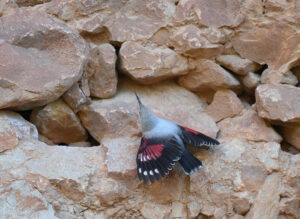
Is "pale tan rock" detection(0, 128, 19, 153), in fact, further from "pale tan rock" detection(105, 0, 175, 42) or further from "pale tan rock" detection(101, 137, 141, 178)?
"pale tan rock" detection(105, 0, 175, 42)

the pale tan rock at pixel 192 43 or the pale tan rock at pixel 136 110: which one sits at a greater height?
the pale tan rock at pixel 192 43

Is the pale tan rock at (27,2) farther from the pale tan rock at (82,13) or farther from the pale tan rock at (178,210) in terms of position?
the pale tan rock at (178,210)

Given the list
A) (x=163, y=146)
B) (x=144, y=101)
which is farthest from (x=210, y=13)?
(x=163, y=146)

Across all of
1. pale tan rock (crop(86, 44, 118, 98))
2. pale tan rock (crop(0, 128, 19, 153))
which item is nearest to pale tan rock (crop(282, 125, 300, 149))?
pale tan rock (crop(86, 44, 118, 98))

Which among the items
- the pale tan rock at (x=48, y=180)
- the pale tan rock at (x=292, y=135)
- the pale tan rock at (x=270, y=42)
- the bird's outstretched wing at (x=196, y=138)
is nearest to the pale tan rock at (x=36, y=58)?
the pale tan rock at (x=48, y=180)

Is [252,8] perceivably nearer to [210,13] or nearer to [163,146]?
→ [210,13]
